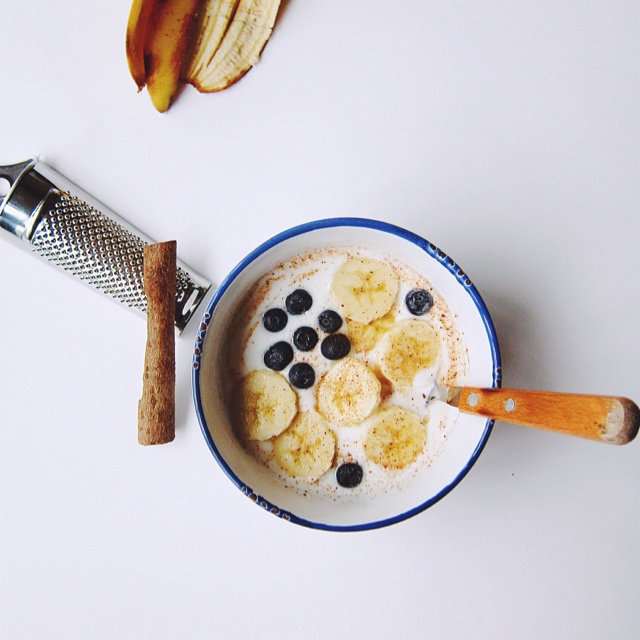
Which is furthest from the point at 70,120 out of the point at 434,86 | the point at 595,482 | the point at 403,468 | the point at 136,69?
the point at 595,482

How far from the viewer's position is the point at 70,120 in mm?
1011

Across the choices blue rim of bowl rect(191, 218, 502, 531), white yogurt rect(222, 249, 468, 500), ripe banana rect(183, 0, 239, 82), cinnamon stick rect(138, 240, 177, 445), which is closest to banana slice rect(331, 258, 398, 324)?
white yogurt rect(222, 249, 468, 500)

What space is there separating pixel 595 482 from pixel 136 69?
35.9 inches

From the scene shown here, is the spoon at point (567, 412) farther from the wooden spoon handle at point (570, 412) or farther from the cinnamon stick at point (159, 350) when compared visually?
the cinnamon stick at point (159, 350)

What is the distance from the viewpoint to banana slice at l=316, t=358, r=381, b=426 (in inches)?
37.8

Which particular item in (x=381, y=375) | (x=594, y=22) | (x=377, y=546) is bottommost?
(x=377, y=546)

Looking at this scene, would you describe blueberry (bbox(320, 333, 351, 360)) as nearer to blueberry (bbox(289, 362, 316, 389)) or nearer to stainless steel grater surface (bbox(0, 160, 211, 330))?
blueberry (bbox(289, 362, 316, 389))

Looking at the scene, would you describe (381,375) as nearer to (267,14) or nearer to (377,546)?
(377,546)

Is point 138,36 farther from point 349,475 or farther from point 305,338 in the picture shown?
point 349,475

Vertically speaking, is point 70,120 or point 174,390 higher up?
point 70,120

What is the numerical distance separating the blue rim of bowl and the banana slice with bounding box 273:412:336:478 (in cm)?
11

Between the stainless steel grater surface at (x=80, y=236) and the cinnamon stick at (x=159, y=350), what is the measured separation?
55 millimetres

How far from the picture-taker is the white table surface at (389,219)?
0.99m

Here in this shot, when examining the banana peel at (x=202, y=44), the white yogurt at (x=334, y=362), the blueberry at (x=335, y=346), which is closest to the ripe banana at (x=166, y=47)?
the banana peel at (x=202, y=44)
